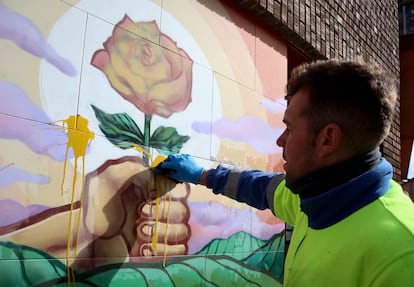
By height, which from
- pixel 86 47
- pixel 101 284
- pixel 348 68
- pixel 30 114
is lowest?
pixel 101 284

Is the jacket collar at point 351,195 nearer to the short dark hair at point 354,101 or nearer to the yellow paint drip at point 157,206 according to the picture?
the short dark hair at point 354,101

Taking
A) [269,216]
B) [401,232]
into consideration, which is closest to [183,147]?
[269,216]

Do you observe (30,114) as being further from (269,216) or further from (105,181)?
(269,216)

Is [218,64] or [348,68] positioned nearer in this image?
[348,68]

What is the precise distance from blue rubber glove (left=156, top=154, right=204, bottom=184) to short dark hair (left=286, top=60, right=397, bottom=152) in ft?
2.92


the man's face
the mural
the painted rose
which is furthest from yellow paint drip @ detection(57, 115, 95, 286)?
the man's face

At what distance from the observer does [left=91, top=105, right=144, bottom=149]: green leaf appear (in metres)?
1.87

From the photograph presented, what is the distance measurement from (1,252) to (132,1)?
1.31 meters

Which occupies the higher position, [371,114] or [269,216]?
[371,114]

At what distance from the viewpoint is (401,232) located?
3.48 ft

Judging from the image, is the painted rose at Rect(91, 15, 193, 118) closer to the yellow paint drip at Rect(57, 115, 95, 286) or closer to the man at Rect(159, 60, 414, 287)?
the yellow paint drip at Rect(57, 115, 95, 286)

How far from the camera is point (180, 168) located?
210 cm

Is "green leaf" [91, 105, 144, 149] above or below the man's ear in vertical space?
above

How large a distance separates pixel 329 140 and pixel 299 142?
0.38 ft
